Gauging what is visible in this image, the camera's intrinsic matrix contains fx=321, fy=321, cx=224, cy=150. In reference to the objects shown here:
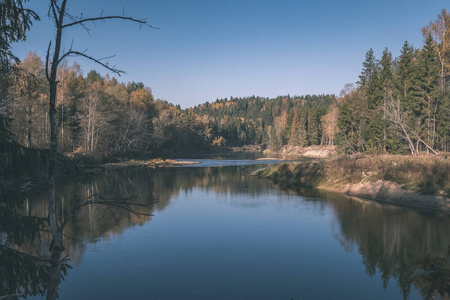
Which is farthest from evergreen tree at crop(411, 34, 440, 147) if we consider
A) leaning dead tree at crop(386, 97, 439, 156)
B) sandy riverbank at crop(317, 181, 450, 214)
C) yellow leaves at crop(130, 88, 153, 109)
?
yellow leaves at crop(130, 88, 153, 109)

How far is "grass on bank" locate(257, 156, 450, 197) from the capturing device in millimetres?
25597

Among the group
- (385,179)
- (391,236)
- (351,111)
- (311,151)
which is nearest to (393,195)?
(385,179)

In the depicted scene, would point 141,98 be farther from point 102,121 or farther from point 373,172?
point 373,172

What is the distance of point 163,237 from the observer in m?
18.0

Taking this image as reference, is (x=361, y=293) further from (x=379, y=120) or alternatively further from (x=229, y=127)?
(x=229, y=127)

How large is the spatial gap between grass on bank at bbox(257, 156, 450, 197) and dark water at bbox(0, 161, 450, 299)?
3.66 metres

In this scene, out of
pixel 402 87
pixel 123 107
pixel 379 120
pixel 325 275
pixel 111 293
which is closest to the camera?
pixel 111 293

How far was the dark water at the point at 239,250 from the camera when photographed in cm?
1152

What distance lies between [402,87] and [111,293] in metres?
46.7

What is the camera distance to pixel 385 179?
1173 inches

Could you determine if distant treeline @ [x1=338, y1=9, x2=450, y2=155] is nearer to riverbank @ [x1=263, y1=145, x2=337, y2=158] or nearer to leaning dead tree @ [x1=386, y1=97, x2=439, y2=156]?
leaning dead tree @ [x1=386, y1=97, x2=439, y2=156]

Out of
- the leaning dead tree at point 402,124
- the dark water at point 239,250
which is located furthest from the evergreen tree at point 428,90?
the dark water at point 239,250

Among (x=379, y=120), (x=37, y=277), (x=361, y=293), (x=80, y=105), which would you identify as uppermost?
(x=80, y=105)

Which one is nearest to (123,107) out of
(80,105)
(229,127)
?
(80,105)
